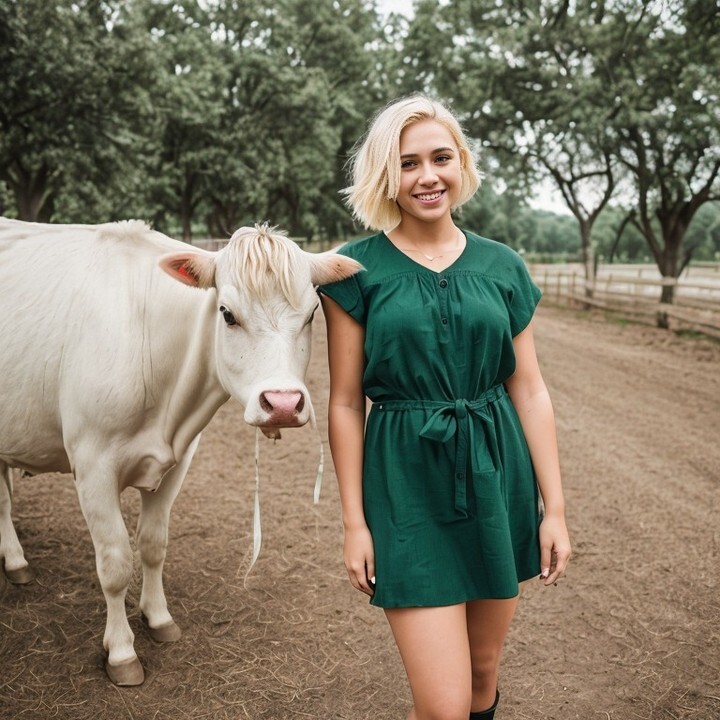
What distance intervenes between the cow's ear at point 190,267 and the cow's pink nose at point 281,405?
547 millimetres

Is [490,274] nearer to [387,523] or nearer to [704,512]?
[387,523]

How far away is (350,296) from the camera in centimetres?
199

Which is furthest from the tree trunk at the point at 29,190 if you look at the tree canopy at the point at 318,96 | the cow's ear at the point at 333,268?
the cow's ear at the point at 333,268

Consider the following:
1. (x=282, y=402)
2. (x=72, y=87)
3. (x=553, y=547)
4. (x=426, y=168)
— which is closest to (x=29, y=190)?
(x=72, y=87)

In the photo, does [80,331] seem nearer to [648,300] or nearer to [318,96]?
[648,300]

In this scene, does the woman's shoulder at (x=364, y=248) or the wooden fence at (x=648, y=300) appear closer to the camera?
the woman's shoulder at (x=364, y=248)

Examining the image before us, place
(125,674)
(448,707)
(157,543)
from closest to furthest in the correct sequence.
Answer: (448,707)
(125,674)
(157,543)

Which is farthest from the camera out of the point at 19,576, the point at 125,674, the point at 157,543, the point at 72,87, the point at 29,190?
the point at 29,190

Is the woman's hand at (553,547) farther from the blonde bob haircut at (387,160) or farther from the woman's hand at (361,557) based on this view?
the blonde bob haircut at (387,160)

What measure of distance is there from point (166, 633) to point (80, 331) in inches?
61.7

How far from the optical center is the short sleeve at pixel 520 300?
2057 mm

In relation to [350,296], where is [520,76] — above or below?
above

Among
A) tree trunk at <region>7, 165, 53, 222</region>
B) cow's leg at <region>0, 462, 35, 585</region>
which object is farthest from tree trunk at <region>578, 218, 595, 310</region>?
cow's leg at <region>0, 462, 35, 585</region>

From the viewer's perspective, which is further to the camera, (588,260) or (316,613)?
(588,260)
